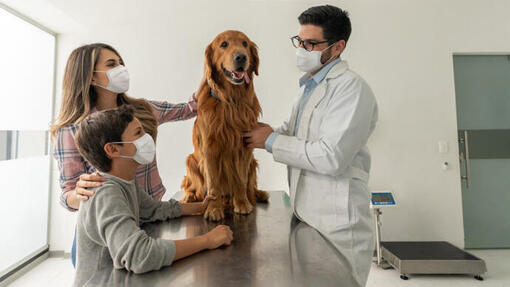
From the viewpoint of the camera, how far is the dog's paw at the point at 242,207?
4.47 ft

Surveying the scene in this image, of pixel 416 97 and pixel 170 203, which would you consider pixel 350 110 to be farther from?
pixel 416 97

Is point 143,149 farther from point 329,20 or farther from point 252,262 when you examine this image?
point 329,20

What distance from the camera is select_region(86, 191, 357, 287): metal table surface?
2.43 feet

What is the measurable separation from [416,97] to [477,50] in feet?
3.52

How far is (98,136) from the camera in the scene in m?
0.94

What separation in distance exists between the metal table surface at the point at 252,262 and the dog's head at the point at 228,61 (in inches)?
26.2

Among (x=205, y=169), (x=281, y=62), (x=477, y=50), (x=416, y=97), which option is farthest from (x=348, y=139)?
(x=477, y=50)

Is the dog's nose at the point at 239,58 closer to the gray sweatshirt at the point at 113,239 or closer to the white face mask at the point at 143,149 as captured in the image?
the white face mask at the point at 143,149

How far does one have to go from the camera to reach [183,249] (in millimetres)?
860

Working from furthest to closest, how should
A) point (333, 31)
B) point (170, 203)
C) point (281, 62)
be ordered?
point (281, 62) < point (170, 203) < point (333, 31)

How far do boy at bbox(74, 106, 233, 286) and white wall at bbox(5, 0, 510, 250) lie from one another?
2.61 m

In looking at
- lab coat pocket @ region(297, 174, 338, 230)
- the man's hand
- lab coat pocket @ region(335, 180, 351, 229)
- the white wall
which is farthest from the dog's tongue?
the white wall

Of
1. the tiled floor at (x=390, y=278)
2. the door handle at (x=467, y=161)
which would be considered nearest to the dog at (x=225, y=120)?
the tiled floor at (x=390, y=278)

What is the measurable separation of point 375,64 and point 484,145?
6.29ft
